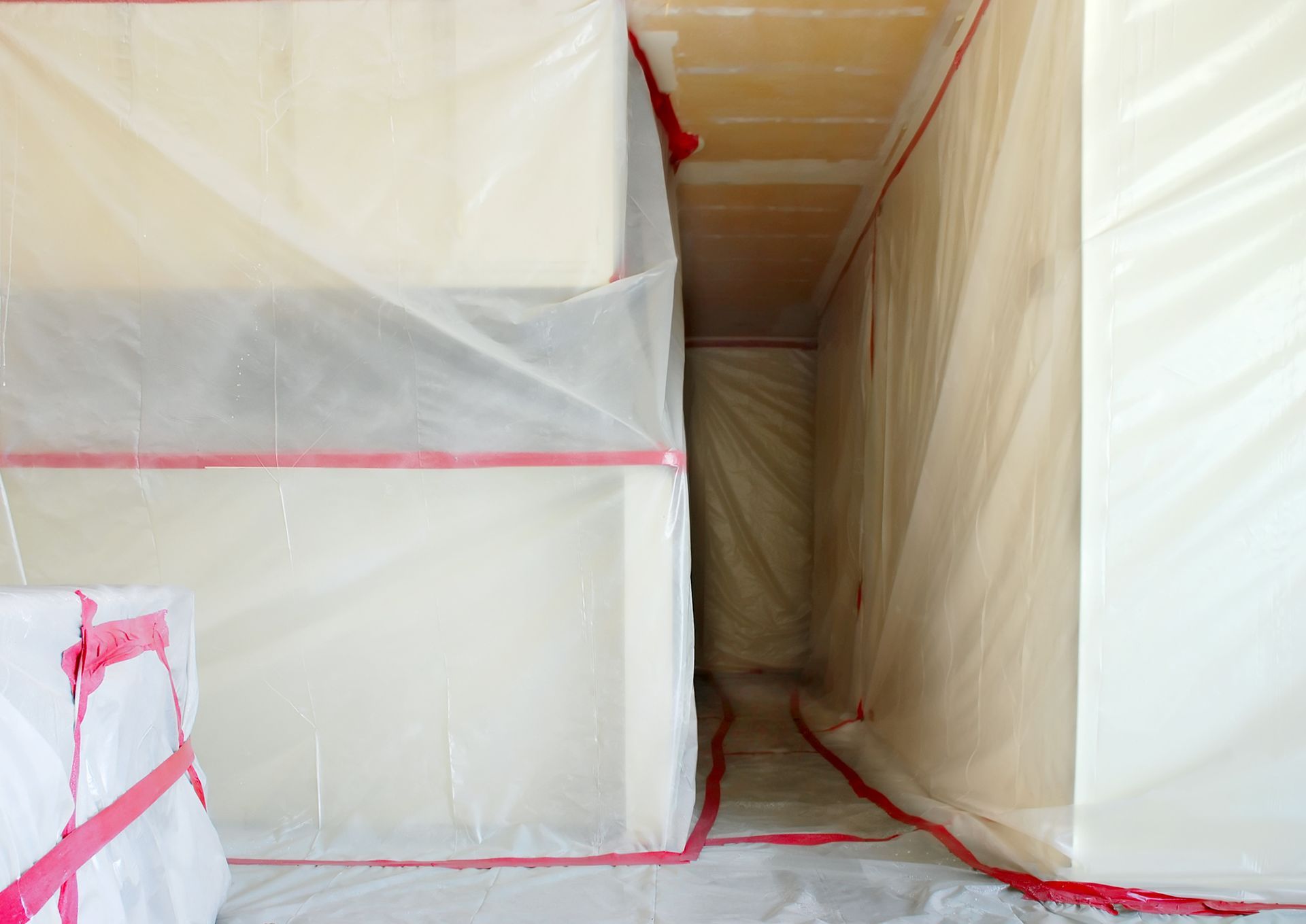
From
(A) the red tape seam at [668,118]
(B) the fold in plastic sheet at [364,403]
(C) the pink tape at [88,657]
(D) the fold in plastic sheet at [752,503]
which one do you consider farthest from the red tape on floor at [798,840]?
(D) the fold in plastic sheet at [752,503]

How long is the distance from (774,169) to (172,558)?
1.89m

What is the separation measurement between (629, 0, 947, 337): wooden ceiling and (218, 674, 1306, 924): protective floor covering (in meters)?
1.71

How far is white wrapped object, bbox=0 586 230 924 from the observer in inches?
38.8

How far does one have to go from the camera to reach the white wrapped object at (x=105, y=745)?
985 millimetres

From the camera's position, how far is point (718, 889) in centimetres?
160

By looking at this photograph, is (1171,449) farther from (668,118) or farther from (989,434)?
(668,118)

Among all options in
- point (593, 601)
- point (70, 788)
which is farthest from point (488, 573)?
point (70, 788)

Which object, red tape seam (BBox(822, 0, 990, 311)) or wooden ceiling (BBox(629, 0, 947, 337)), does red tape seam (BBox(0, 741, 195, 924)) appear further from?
red tape seam (BBox(822, 0, 990, 311))

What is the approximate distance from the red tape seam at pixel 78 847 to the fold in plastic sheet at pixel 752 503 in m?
3.12

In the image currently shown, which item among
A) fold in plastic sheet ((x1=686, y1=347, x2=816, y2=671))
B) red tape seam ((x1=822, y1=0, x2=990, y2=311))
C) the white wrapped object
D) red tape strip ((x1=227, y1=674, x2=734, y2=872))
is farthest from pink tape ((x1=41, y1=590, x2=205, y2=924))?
fold in plastic sheet ((x1=686, y1=347, x2=816, y2=671))

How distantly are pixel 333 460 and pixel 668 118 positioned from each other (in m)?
1.24

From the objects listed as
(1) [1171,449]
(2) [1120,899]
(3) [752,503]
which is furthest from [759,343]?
(2) [1120,899]

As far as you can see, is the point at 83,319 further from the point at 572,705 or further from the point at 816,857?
the point at 816,857

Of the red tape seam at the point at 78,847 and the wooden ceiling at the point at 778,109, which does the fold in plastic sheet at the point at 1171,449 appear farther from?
the red tape seam at the point at 78,847
